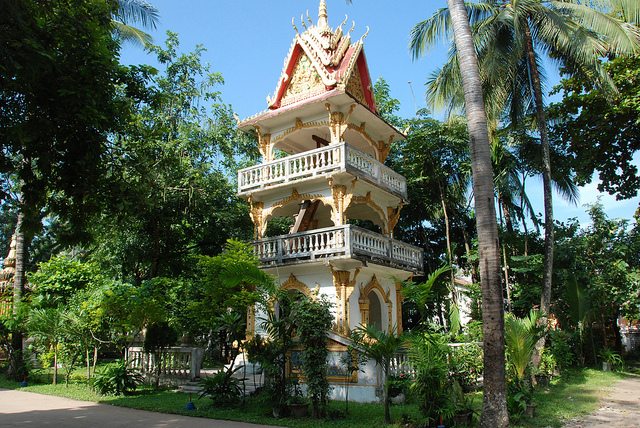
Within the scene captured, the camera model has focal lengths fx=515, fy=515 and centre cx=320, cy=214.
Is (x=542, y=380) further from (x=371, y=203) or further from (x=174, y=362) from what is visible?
(x=174, y=362)

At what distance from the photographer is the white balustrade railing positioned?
15.9 metres

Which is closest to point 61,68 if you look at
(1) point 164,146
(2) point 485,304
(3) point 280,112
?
(2) point 485,304

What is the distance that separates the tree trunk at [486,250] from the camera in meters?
8.49

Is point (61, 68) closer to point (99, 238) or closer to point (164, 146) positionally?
point (164, 146)

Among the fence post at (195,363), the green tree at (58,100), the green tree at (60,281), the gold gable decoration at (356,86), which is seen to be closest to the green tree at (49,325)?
the green tree at (60,281)

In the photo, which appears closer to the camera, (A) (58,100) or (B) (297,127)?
(A) (58,100)

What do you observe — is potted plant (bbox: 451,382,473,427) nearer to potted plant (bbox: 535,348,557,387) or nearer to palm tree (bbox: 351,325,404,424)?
palm tree (bbox: 351,325,404,424)

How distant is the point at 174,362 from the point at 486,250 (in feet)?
36.6

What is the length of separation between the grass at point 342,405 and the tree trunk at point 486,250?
4.19ft

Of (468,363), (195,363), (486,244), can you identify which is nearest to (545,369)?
(468,363)

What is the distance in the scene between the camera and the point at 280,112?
16.9 meters

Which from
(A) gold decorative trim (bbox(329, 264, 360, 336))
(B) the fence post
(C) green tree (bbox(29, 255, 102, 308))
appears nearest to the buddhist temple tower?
(A) gold decorative trim (bbox(329, 264, 360, 336))

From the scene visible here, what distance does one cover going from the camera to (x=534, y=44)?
58.1 feet

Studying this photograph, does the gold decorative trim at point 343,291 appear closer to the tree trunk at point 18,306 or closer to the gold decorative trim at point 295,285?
the gold decorative trim at point 295,285
